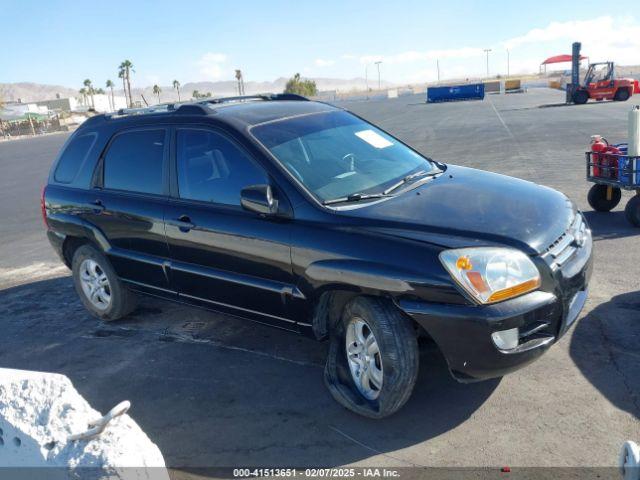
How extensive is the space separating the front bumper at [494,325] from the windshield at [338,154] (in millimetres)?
1129

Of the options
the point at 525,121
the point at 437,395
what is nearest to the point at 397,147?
the point at 437,395

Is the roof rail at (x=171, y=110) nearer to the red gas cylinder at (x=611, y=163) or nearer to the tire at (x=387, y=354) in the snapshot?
the tire at (x=387, y=354)

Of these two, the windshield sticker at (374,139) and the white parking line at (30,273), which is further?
the white parking line at (30,273)

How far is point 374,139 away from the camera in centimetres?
479

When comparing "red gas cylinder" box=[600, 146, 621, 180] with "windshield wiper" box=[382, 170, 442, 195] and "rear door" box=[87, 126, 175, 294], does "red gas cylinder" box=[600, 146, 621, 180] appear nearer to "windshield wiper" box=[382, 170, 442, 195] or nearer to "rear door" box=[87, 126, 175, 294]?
"windshield wiper" box=[382, 170, 442, 195]

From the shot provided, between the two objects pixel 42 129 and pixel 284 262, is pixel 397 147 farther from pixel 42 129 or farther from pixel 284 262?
pixel 42 129

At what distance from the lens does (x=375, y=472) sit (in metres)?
3.07

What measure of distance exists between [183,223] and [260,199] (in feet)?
3.13

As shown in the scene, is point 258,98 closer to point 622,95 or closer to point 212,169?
point 212,169

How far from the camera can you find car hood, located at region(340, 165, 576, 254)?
3.27m

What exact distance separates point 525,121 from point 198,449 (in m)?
21.6

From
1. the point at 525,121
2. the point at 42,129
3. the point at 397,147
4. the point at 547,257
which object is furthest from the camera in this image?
the point at 42,129

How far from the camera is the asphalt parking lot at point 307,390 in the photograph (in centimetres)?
322

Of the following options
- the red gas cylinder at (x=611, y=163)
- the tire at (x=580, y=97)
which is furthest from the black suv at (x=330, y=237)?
the tire at (x=580, y=97)
